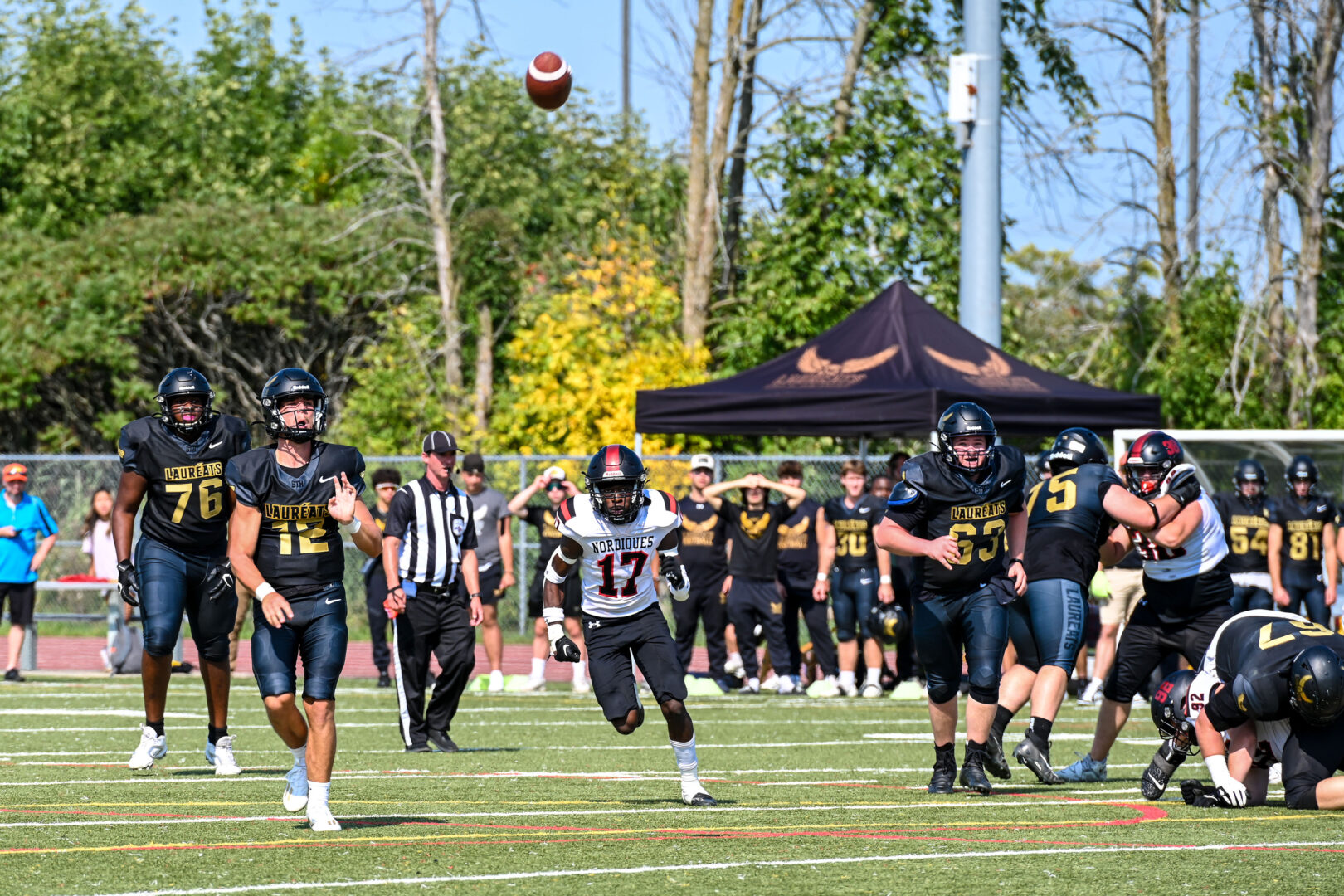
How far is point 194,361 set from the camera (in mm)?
28547

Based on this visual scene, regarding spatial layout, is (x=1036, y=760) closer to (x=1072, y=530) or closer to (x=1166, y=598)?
(x=1166, y=598)

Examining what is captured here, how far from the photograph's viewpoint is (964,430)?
8391 mm

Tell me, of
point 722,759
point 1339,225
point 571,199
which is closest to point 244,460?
point 722,759

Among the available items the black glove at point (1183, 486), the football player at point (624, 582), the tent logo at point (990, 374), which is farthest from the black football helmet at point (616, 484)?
the tent logo at point (990, 374)

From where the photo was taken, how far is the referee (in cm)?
1126

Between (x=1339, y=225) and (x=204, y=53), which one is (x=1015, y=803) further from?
(x=204, y=53)

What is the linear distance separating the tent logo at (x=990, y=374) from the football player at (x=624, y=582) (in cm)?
812

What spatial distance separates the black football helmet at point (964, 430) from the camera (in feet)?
27.5

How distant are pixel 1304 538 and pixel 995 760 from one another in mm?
7348

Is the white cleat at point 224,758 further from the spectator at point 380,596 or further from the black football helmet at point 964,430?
the spectator at point 380,596

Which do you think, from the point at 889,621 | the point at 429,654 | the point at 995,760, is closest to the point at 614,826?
the point at 995,760

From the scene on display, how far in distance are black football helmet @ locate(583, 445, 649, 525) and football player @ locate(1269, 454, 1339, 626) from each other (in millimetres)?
8507

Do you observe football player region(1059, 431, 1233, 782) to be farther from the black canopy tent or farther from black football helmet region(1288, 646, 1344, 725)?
the black canopy tent

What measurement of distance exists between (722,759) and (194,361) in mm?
19787
